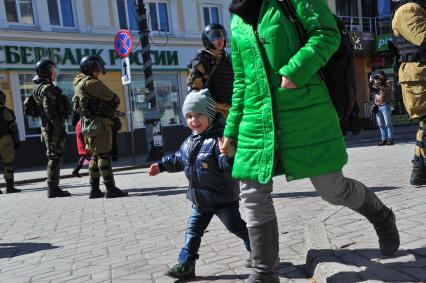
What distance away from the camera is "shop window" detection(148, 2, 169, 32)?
824 inches

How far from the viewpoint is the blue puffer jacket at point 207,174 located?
3428 millimetres

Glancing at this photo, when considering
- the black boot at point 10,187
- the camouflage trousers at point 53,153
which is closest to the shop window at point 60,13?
the black boot at point 10,187

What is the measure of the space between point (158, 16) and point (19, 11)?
587 cm

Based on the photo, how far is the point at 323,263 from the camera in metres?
3.10

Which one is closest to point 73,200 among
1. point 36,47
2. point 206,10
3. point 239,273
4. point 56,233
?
point 56,233

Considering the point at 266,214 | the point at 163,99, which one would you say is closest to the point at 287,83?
the point at 266,214

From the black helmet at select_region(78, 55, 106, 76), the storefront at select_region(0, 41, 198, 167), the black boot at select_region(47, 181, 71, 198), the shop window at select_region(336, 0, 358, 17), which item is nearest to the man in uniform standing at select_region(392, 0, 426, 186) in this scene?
the black helmet at select_region(78, 55, 106, 76)

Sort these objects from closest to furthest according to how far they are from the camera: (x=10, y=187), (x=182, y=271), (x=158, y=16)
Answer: (x=182, y=271) → (x=10, y=187) → (x=158, y=16)

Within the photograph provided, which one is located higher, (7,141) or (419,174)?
(7,141)

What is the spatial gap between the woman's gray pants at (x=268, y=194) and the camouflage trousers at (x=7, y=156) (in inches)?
326

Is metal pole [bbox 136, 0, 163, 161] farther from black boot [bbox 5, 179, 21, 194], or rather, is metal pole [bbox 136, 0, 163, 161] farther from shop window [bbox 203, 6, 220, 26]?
shop window [bbox 203, 6, 220, 26]

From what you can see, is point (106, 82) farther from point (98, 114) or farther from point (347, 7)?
point (347, 7)

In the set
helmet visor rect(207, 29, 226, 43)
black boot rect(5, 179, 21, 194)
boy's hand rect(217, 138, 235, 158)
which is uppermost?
helmet visor rect(207, 29, 226, 43)

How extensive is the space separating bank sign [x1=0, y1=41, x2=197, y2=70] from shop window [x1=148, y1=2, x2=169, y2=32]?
976 mm
